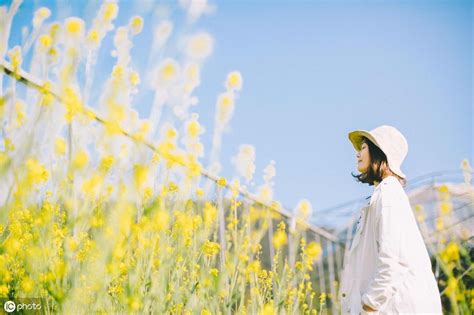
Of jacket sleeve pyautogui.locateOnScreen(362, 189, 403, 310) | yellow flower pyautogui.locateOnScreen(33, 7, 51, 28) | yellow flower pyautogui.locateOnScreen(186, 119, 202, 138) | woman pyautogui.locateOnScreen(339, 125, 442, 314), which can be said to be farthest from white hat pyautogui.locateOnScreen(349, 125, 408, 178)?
yellow flower pyautogui.locateOnScreen(33, 7, 51, 28)

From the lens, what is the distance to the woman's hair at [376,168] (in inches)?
74.6

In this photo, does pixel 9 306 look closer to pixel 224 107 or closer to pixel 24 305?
pixel 24 305

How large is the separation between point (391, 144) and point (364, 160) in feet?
0.37

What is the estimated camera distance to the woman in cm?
161

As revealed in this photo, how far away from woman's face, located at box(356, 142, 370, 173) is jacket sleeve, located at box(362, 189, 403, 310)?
23 cm

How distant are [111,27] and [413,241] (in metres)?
1.20

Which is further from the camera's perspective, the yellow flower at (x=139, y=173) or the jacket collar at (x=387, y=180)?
the jacket collar at (x=387, y=180)

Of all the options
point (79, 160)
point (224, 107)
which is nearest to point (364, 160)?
point (224, 107)

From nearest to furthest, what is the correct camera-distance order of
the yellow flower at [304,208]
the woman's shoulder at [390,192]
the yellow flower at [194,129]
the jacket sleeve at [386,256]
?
the jacket sleeve at [386,256]
the woman's shoulder at [390,192]
the yellow flower at [194,129]
the yellow flower at [304,208]

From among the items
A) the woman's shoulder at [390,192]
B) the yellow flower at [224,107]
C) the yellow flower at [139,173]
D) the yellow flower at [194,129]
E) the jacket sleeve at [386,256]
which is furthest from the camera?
the yellow flower at [194,129]

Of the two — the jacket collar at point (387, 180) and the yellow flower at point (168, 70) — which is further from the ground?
the yellow flower at point (168, 70)

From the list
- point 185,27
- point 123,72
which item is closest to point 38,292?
point 123,72

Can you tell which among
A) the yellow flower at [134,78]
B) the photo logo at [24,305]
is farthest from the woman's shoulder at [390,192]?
the photo logo at [24,305]

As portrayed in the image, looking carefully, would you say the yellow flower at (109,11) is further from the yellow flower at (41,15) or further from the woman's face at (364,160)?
the woman's face at (364,160)
